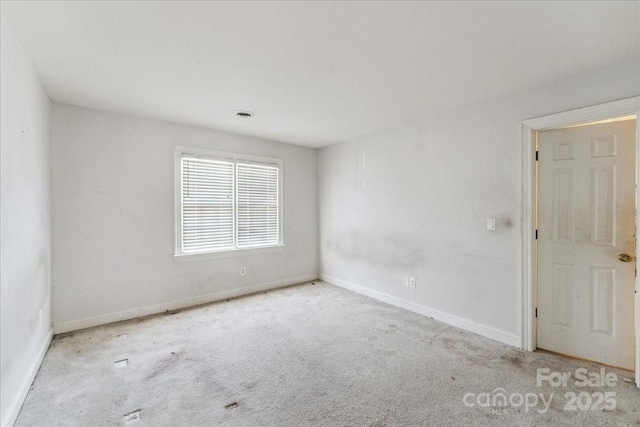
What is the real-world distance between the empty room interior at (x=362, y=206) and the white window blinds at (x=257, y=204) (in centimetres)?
10

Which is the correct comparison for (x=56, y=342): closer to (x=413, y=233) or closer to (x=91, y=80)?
(x=91, y=80)

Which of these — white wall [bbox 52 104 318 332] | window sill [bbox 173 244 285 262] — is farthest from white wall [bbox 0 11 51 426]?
window sill [bbox 173 244 285 262]

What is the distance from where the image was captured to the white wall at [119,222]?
3.05 m

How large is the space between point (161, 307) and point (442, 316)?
3.51 m

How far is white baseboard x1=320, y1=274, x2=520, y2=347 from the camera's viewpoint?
9.18ft

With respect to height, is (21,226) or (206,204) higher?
(206,204)

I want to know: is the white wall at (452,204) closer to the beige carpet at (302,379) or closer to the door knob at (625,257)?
the beige carpet at (302,379)

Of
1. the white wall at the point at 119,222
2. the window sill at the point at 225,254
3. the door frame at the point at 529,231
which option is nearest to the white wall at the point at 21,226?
the white wall at the point at 119,222

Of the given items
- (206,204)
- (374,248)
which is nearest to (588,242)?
(374,248)

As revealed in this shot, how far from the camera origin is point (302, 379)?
220 centimetres

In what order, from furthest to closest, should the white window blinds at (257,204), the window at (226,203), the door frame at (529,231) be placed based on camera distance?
the white window blinds at (257,204) → the window at (226,203) → the door frame at (529,231)

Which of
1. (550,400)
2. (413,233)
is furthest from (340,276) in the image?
(550,400)

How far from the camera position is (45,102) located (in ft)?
8.94

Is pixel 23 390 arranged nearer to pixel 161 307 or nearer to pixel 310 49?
pixel 161 307
